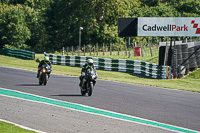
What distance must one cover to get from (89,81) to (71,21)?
2136 inches

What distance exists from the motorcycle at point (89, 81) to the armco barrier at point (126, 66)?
41.4 feet

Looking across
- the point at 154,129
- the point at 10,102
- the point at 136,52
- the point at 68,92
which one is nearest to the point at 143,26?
the point at 136,52

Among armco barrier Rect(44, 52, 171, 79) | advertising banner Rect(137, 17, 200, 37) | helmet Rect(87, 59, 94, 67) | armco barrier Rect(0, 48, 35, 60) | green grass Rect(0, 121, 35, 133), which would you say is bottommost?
green grass Rect(0, 121, 35, 133)

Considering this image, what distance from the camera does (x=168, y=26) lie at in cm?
3256

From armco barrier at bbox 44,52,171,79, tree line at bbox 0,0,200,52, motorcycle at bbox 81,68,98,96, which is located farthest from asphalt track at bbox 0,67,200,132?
tree line at bbox 0,0,200,52

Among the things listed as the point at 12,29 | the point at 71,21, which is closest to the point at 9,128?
the point at 71,21

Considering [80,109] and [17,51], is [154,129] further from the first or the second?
[17,51]

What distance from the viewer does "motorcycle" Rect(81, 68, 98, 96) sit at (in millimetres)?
16734

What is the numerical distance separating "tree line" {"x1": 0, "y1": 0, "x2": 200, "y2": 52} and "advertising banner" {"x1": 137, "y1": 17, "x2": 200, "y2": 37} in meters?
30.1

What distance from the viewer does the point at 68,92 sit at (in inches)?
747

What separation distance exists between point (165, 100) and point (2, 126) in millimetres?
8456

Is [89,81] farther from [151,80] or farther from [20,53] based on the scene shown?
[20,53]

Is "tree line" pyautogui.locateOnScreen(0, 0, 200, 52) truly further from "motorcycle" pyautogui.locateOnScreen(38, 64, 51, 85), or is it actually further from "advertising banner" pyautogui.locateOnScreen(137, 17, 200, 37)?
"motorcycle" pyautogui.locateOnScreen(38, 64, 51, 85)

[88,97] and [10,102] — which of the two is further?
[88,97]
